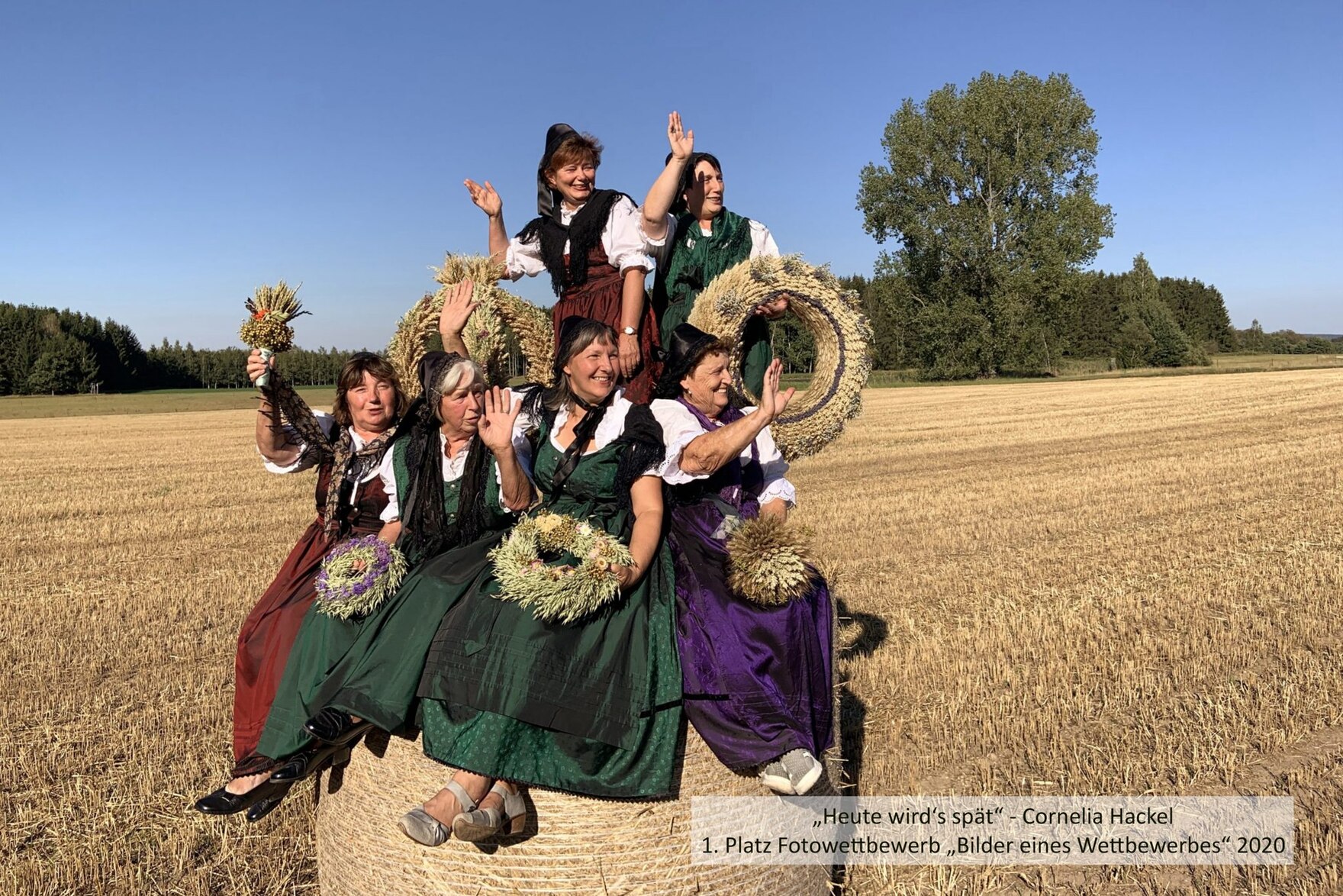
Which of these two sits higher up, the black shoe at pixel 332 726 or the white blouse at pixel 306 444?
the white blouse at pixel 306 444

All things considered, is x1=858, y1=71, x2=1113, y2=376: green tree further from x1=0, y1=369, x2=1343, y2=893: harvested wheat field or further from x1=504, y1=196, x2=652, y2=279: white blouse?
x1=504, y1=196, x2=652, y2=279: white blouse

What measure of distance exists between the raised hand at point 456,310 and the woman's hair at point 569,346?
70cm

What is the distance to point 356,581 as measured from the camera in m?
3.70

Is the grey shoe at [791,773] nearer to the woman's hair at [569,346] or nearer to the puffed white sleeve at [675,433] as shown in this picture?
the puffed white sleeve at [675,433]

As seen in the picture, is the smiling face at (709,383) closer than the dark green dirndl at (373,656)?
No

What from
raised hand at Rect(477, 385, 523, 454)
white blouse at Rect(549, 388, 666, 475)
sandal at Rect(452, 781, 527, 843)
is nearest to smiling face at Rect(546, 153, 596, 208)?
white blouse at Rect(549, 388, 666, 475)

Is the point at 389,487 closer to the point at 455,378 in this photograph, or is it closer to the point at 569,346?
the point at 455,378

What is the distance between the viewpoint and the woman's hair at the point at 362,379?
181 inches

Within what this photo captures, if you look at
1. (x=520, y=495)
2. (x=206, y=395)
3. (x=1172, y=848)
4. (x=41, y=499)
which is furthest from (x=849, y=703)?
(x=206, y=395)

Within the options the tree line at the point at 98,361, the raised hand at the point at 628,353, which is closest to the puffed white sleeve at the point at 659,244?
the raised hand at the point at 628,353

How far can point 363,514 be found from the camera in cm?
441

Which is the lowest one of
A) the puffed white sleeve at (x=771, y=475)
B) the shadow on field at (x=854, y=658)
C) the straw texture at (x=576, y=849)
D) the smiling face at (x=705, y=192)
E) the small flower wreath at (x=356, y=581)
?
the shadow on field at (x=854, y=658)

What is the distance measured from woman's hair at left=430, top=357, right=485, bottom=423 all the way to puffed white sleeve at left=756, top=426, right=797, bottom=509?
4.14ft

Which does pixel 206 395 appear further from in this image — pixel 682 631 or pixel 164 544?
pixel 682 631
